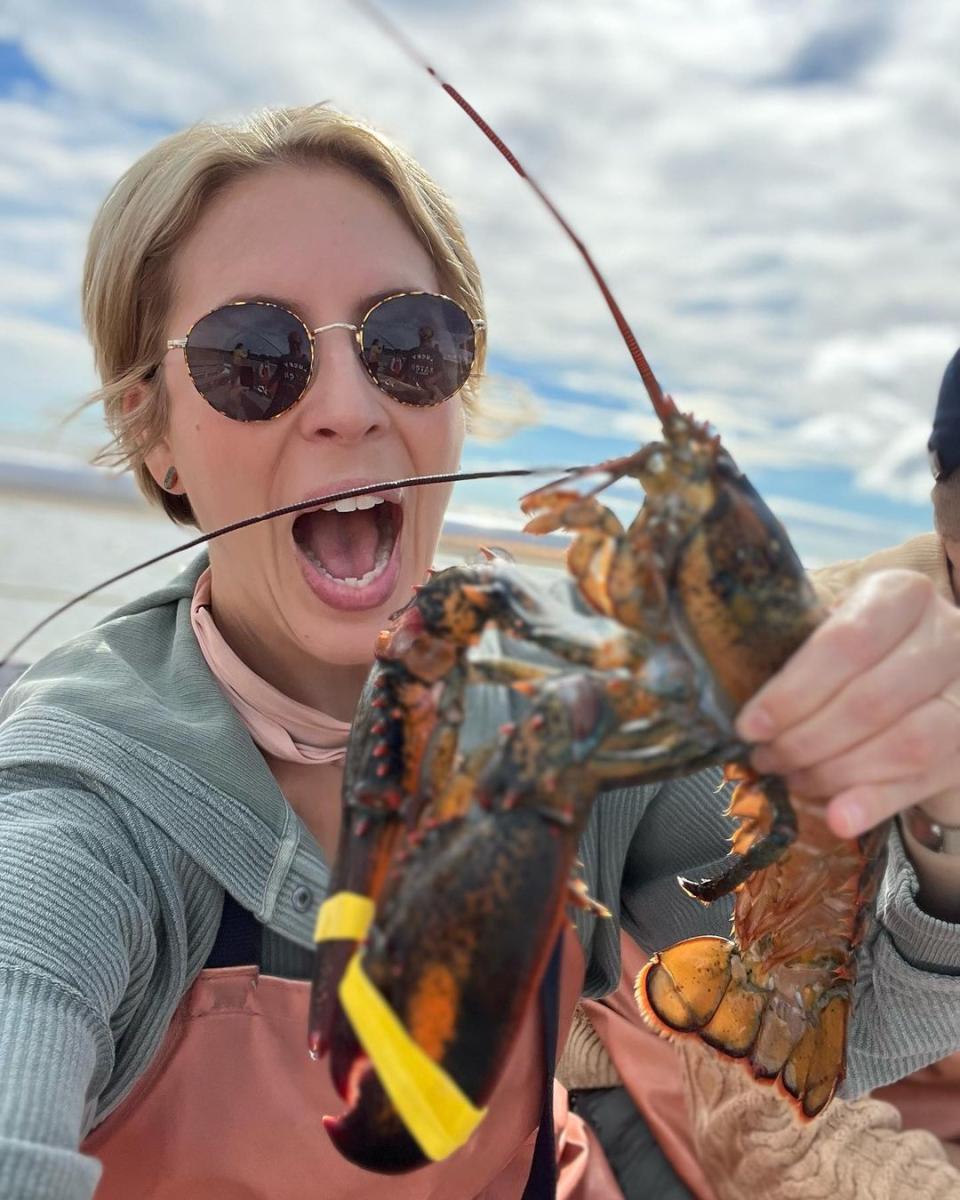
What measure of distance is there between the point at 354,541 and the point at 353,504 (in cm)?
8

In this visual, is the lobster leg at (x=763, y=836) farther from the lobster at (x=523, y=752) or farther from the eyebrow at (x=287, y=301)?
the eyebrow at (x=287, y=301)

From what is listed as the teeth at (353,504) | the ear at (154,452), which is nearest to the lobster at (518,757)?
the teeth at (353,504)

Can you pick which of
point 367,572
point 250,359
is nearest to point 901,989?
point 367,572

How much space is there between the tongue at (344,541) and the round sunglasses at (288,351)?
0.24 metres

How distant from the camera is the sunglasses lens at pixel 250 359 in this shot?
4.24ft

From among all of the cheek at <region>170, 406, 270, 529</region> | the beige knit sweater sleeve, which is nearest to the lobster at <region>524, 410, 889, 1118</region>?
the beige knit sweater sleeve

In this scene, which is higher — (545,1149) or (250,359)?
(250,359)

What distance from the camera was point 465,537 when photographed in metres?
3.16

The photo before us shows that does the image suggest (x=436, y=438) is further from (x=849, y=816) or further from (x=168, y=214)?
(x=849, y=816)

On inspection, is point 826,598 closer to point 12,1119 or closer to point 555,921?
point 555,921

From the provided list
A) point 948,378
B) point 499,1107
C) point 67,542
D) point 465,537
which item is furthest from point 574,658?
point 67,542

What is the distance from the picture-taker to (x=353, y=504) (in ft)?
4.87

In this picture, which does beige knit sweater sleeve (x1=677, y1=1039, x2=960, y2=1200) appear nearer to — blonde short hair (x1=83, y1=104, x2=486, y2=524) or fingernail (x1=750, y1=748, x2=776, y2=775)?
fingernail (x1=750, y1=748, x2=776, y2=775)

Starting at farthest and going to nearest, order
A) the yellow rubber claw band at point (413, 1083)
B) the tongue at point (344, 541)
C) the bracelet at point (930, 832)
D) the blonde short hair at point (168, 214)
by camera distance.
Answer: the tongue at point (344, 541) → the blonde short hair at point (168, 214) → the bracelet at point (930, 832) → the yellow rubber claw band at point (413, 1083)
